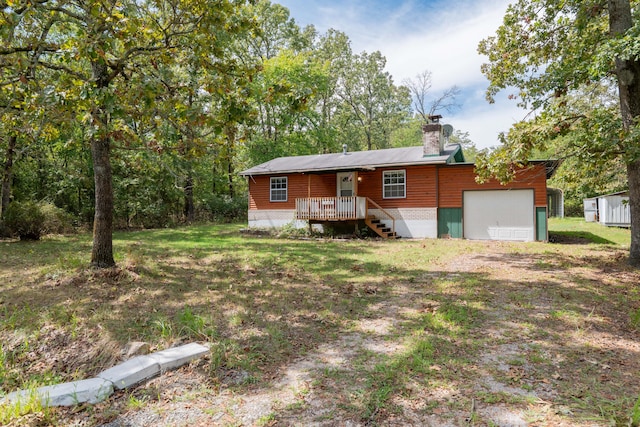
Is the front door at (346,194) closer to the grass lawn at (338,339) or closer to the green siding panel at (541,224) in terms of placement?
the grass lawn at (338,339)

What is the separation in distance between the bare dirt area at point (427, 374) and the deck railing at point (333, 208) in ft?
29.9

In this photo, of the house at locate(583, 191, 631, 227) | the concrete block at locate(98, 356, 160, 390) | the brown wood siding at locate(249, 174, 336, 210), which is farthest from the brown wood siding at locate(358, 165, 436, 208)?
the concrete block at locate(98, 356, 160, 390)

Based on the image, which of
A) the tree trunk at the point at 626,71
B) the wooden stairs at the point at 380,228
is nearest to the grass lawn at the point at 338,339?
the tree trunk at the point at 626,71

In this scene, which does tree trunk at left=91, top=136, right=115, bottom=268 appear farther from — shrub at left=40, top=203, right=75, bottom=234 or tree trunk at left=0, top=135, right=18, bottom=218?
tree trunk at left=0, top=135, right=18, bottom=218

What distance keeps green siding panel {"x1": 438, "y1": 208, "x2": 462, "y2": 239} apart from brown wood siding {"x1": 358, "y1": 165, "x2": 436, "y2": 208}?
1.96 feet

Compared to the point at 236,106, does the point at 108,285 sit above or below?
below

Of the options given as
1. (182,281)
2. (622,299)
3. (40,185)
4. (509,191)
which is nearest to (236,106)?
(182,281)

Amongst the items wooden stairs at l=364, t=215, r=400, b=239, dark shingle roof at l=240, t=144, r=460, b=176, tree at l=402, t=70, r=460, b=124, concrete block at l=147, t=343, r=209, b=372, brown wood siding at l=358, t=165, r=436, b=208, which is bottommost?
concrete block at l=147, t=343, r=209, b=372

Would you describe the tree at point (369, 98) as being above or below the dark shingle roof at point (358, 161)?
above

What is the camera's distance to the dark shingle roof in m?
15.1

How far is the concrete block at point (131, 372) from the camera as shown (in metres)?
3.41

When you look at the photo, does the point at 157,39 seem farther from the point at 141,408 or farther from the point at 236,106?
the point at 141,408

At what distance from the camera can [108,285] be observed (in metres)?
6.46

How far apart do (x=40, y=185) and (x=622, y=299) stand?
23.6 m
